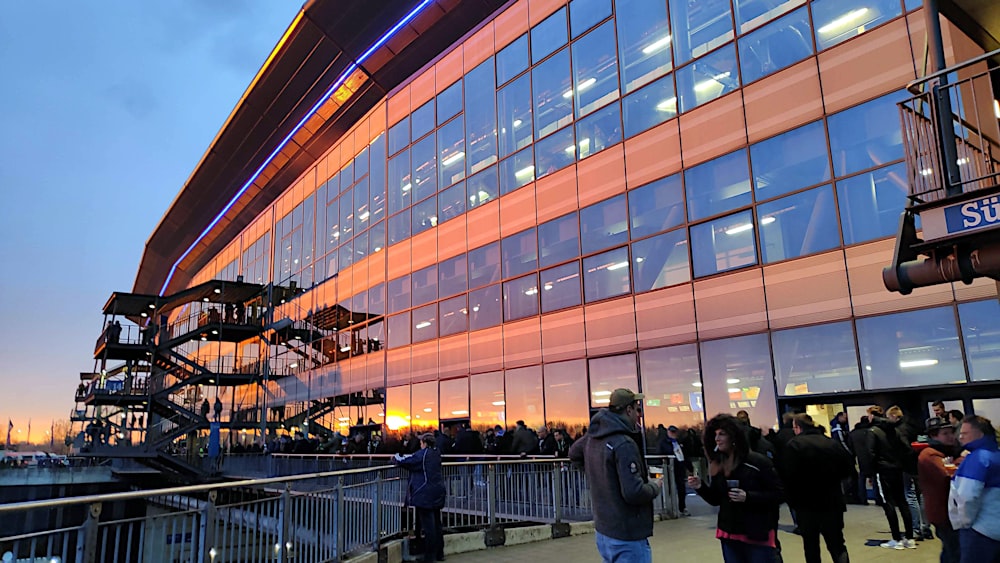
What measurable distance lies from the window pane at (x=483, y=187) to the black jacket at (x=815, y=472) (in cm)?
1914

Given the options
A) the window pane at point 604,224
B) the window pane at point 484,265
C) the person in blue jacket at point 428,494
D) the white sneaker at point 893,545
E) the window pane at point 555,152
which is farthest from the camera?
the window pane at point 484,265

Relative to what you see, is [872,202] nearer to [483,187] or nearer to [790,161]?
[790,161]

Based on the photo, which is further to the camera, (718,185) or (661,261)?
(661,261)

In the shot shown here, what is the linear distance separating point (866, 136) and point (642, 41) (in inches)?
297

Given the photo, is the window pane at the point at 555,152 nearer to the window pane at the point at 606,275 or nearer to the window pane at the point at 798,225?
the window pane at the point at 606,275

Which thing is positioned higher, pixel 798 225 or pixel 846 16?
pixel 846 16

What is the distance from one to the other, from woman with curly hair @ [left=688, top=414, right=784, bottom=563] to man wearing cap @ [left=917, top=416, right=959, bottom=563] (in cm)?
191

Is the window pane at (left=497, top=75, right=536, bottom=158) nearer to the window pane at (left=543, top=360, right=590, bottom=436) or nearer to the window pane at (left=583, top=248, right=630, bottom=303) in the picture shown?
the window pane at (left=583, top=248, right=630, bottom=303)

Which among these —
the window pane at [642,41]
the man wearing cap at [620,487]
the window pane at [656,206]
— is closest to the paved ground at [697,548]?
the man wearing cap at [620,487]

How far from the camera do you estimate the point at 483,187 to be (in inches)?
995

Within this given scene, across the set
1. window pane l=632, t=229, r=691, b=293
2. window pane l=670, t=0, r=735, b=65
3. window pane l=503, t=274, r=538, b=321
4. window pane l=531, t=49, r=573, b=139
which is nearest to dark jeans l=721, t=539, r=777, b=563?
window pane l=632, t=229, r=691, b=293

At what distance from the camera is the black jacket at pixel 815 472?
237 inches

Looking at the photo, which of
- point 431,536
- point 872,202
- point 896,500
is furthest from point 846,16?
point 431,536

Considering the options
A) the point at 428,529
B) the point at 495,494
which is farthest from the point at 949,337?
the point at 428,529
